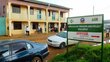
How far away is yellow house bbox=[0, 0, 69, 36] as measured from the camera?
27.3m

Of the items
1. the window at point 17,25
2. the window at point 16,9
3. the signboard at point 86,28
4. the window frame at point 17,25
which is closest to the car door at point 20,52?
the signboard at point 86,28

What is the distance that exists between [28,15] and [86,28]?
23.1 meters

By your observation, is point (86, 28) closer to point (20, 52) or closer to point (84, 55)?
point (84, 55)

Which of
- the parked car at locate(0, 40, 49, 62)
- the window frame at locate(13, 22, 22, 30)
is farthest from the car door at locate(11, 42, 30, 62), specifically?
the window frame at locate(13, 22, 22, 30)

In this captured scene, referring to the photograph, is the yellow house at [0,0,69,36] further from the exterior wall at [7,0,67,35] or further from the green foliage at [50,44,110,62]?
the green foliage at [50,44,110,62]

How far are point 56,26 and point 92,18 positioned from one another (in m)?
32.2

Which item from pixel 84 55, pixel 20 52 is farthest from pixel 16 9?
pixel 20 52

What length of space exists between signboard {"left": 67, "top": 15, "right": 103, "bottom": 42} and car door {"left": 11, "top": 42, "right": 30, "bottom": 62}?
2441mm

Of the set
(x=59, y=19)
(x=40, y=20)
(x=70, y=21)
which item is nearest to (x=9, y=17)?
(x=40, y=20)

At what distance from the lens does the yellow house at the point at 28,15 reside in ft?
89.5

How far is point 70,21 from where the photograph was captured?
8891mm

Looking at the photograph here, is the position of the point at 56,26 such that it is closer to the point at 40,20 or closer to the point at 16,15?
the point at 40,20

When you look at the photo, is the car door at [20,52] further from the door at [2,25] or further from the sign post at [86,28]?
the door at [2,25]

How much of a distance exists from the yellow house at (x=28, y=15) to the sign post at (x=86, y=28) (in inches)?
760
